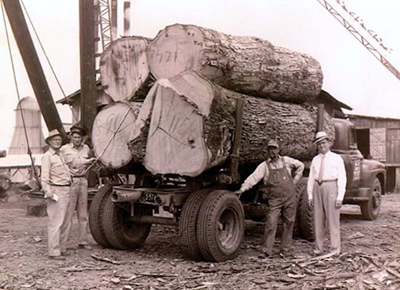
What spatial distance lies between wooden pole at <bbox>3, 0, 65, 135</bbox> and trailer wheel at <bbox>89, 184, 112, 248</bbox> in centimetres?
227

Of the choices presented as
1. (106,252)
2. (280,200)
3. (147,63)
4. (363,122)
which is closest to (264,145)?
(280,200)

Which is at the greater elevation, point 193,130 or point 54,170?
point 193,130

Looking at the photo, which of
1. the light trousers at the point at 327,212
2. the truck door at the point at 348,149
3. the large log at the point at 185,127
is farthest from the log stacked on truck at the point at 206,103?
the truck door at the point at 348,149

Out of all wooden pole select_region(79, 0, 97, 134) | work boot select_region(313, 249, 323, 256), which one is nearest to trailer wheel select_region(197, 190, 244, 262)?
work boot select_region(313, 249, 323, 256)

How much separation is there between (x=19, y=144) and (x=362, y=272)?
21448 mm

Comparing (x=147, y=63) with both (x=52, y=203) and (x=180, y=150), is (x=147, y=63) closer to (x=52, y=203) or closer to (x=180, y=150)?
(x=180, y=150)

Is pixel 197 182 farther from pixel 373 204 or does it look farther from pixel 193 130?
pixel 373 204

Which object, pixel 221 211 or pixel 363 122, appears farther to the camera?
pixel 363 122

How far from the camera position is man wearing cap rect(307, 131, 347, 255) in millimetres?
7590

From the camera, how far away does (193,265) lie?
22.8 feet

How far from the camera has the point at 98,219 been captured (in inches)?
314

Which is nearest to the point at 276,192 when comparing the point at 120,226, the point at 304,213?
the point at 304,213

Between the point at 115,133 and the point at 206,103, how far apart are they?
1.67 metres

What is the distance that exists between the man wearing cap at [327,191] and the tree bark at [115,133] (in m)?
2.85
